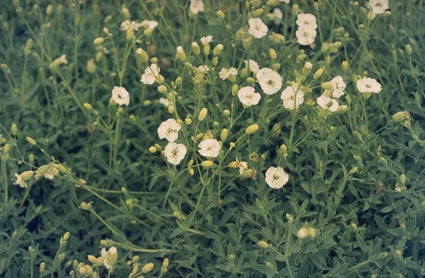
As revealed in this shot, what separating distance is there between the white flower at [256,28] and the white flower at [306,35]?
5.0 inches

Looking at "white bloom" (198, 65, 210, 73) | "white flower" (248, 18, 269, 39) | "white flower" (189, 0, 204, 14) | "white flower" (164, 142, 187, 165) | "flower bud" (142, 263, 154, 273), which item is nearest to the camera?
"flower bud" (142, 263, 154, 273)

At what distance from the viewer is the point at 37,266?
217 centimetres

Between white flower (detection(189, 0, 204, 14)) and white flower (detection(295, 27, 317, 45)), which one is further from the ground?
white flower (detection(189, 0, 204, 14))

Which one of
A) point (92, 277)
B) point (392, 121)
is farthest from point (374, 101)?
point (92, 277)

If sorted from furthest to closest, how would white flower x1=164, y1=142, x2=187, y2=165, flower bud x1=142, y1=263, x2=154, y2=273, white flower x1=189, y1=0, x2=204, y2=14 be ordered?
white flower x1=189, y1=0, x2=204, y2=14, white flower x1=164, y1=142, x2=187, y2=165, flower bud x1=142, y1=263, x2=154, y2=273

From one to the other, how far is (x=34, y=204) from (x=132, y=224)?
0.39 m

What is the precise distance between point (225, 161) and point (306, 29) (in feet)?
1.91

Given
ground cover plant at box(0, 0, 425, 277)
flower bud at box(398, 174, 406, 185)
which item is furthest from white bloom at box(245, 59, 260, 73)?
flower bud at box(398, 174, 406, 185)

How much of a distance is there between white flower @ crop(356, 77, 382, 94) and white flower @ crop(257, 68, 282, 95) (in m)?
0.28

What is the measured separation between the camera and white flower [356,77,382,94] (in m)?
2.09

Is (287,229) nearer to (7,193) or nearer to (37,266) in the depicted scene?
(37,266)

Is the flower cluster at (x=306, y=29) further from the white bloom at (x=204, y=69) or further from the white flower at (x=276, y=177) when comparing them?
the white flower at (x=276, y=177)

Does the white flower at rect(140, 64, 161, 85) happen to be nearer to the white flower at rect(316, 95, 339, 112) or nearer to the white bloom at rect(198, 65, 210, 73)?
the white bloom at rect(198, 65, 210, 73)

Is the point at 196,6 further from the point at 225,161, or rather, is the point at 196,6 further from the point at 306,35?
the point at 225,161
